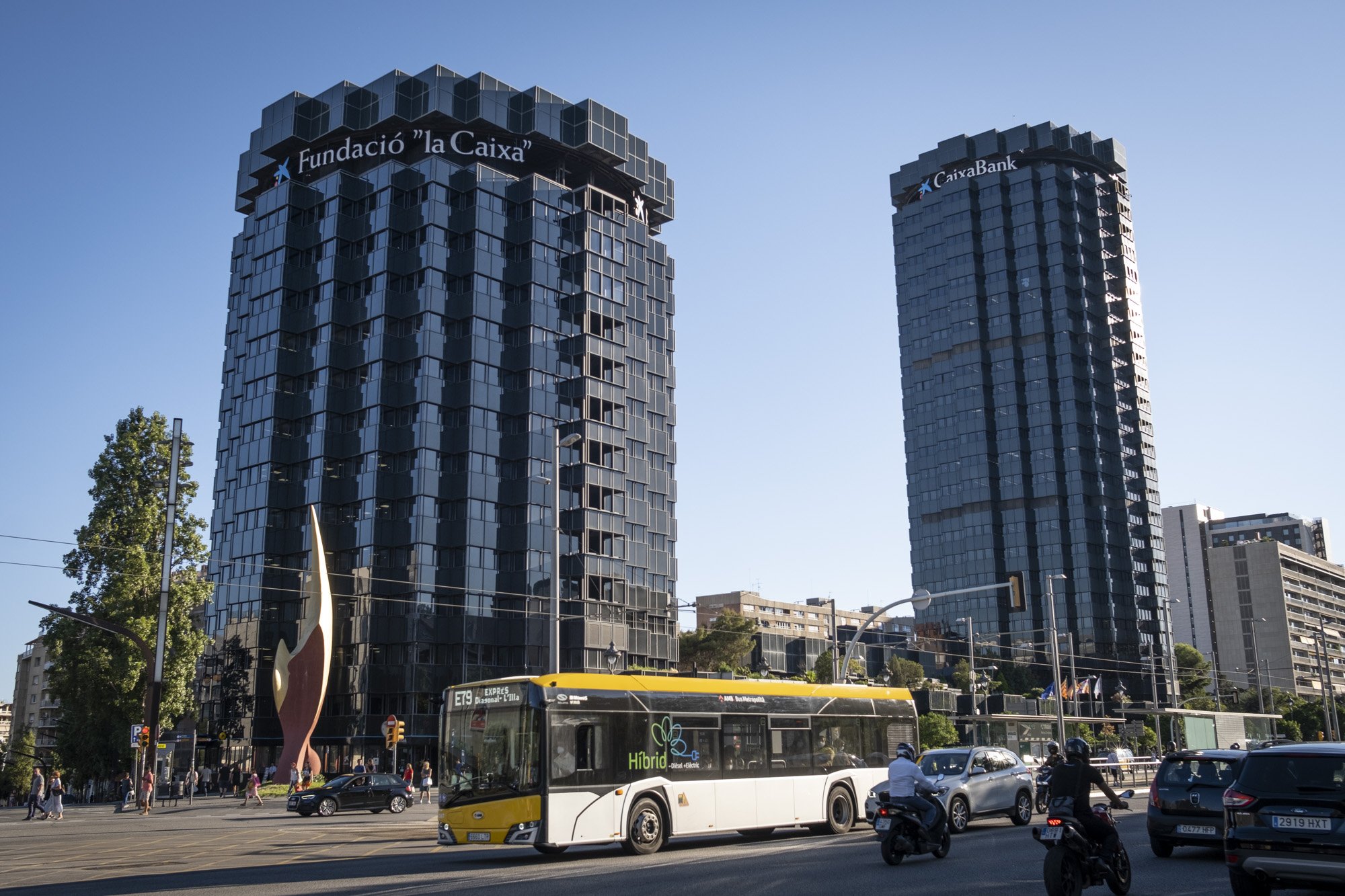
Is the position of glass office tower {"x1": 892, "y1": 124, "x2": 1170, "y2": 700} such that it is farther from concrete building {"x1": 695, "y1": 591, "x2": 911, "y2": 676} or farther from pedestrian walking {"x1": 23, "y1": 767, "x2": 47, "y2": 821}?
pedestrian walking {"x1": 23, "y1": 767, "x2": 47, "y2": 821}

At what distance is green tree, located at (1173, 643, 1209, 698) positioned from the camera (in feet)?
400

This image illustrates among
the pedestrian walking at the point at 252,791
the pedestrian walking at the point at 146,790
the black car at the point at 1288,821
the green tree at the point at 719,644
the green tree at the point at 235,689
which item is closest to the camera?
the black car at the point at 1288,821

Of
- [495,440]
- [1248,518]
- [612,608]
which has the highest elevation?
[1248,518]

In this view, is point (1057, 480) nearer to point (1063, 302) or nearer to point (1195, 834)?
point (1063, 302)

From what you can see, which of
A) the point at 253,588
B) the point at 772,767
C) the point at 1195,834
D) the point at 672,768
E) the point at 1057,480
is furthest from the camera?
the point at 1057,480

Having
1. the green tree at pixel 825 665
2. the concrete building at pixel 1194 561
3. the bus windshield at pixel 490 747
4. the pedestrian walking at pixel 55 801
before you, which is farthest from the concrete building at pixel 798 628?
the bus windshield at pixel 490 747

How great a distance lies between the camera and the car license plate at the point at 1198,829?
16.4 m

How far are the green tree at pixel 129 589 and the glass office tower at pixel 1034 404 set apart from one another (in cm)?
10191

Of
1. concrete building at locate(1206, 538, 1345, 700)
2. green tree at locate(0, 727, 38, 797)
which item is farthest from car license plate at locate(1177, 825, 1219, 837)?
concrete building at locate(1206, 538, 1345, 700)

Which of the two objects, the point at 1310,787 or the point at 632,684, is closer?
the point at 1310,787

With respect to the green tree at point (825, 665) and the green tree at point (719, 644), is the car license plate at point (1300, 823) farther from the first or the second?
the green tree at point (825, 665)

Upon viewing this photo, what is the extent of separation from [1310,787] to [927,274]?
149440mm

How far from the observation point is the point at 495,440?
250 feet

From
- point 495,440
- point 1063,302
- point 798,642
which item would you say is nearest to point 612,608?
point 495,440
